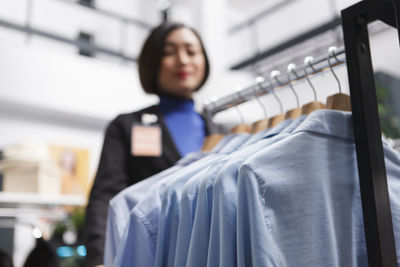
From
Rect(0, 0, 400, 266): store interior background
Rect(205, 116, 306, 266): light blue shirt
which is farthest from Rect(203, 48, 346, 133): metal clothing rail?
Rect(0, 0, 400, 266): store interior background

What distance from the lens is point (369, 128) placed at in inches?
27.0

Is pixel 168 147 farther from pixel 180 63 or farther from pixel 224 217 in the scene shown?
pixel 224 217

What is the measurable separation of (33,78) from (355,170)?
11.6ft

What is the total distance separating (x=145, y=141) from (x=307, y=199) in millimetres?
740

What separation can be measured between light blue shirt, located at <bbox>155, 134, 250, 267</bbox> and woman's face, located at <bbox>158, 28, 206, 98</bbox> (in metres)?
0.66

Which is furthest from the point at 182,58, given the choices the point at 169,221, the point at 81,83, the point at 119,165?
the point at 81,83

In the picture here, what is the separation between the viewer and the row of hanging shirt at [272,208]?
2.03 feet

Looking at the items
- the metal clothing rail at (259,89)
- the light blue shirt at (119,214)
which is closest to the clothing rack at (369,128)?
the metal clothing rail at (259,89)

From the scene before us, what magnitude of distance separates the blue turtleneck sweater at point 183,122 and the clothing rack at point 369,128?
76cm

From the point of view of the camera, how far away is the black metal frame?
0.65 m

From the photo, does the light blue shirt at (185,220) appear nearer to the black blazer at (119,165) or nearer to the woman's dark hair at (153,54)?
the black blazer at (119,165)

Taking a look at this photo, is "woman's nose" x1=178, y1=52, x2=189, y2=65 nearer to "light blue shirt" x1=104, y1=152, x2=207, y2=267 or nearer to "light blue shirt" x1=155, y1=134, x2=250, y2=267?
"light blue shirt" x1=104, y1=152, x2=207, y2=267

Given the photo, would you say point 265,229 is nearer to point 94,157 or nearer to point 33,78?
point 33,78

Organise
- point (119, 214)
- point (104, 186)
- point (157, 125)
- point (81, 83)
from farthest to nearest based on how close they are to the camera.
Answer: point (81, 83) < point (157, 125) < point (104, 186) < point (119, 214)
